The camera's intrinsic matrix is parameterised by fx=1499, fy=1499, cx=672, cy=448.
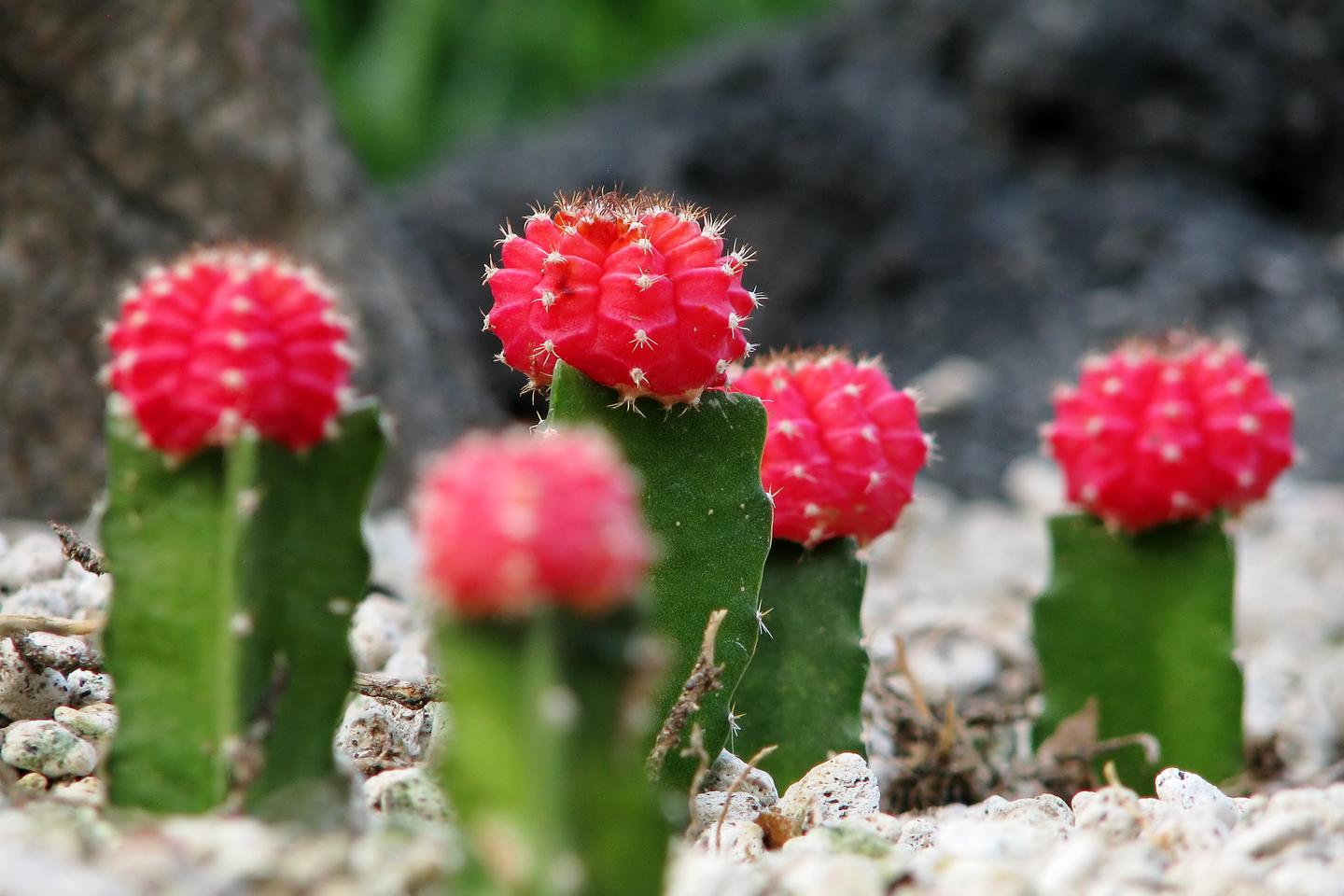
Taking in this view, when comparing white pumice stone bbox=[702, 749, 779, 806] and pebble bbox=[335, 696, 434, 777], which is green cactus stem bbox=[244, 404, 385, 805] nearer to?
pebble bbox=[335, 696, 434, 777]

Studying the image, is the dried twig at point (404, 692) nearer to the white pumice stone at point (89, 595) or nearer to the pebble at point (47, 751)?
the pebble at point (47, 751)

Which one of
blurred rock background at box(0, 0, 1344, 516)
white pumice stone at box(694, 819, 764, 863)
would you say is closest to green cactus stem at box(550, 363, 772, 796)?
white pumice stone at box(694, 819, 764, 863)

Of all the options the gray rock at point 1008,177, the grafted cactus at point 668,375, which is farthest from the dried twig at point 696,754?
the gray rock at point 1008,177

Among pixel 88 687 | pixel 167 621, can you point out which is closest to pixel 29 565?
pixel 88 687

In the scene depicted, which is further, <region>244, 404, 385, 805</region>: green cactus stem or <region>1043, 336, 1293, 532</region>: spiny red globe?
<region>1043, 336, 1293, 532</region>: spiny red globe

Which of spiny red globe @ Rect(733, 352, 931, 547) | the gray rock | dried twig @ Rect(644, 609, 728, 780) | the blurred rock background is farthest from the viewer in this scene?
the gray rock

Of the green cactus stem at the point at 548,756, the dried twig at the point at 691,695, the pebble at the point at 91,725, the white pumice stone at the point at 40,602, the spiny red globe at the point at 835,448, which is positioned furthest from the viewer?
the white pumice stone at the point at 40,602

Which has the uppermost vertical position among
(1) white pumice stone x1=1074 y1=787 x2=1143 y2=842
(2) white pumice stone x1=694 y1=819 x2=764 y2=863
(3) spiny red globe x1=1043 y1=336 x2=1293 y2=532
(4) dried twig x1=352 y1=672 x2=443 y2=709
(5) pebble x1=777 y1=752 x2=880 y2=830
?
(3) spiny red globe x1=1043 y1=336 x2=1293 y2=532
